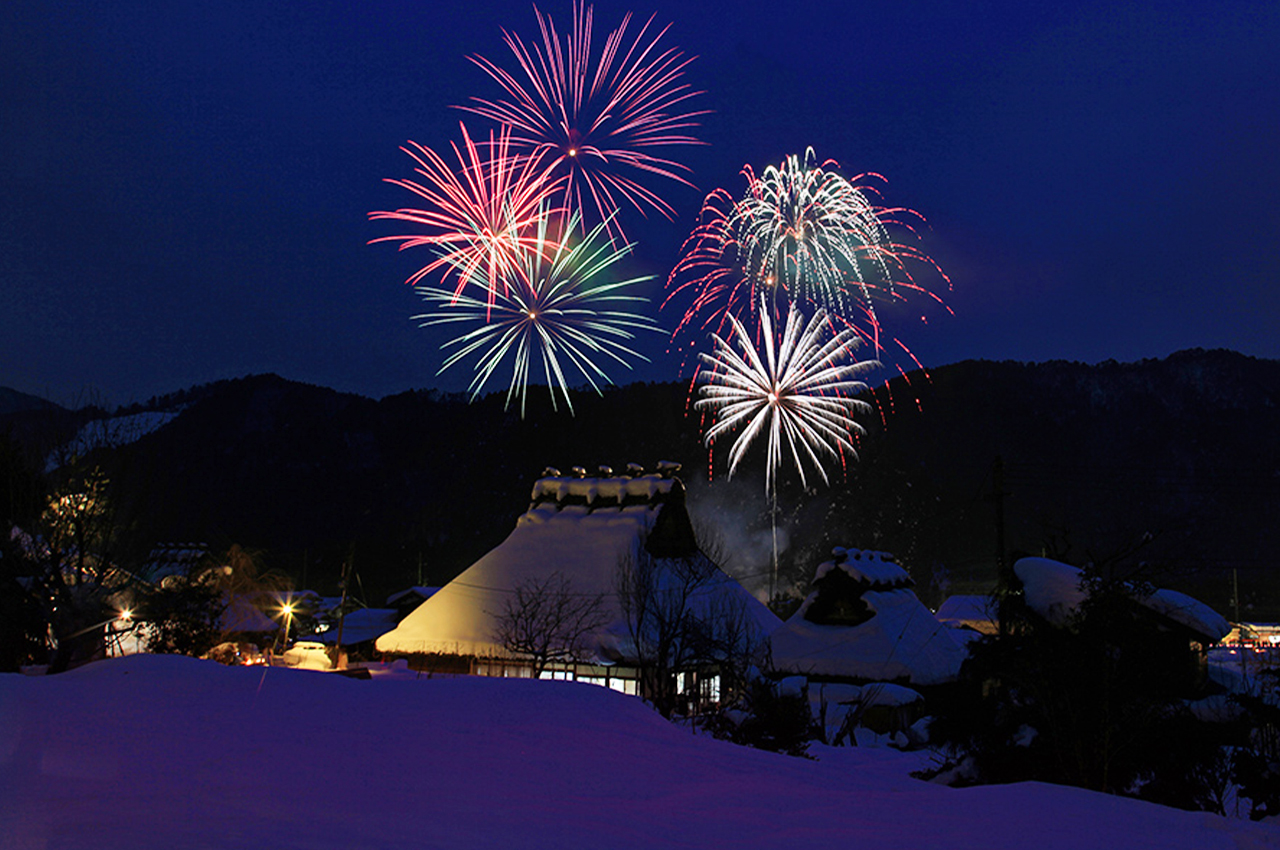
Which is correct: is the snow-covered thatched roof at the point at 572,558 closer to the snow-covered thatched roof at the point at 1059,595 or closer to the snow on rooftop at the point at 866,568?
the snow on rooftop at the point at 866,568

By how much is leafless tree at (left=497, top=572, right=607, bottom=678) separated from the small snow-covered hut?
22 centimetres

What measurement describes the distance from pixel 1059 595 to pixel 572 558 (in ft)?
66.6

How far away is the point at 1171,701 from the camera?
1133 centimetres

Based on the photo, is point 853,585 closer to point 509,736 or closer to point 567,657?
point 567,657

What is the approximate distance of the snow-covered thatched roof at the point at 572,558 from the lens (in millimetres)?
28859

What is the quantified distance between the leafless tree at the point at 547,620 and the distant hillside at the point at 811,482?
71862 millimetres

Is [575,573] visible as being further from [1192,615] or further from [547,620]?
[1192,615]

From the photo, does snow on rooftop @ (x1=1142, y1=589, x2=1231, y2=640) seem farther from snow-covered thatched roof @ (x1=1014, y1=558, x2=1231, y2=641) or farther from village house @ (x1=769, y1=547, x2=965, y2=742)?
village house @ (x1=769, y1=547, x2=965, y2=742)

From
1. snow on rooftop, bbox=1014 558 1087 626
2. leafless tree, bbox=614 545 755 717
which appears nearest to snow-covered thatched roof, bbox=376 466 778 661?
leafless tree, bbox=614 545 755 717

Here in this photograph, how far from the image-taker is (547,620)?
27.4 m

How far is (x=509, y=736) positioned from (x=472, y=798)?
276 cm

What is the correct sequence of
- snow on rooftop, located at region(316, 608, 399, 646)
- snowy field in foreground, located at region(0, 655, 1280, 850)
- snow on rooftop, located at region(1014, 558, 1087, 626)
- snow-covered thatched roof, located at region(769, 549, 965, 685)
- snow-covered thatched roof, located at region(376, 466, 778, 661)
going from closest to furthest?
snowy field in foreground, located at region(0, 655, 1280, 850), snow on rooftop, located at region(1014, 558, 1087, 626), snow-covered thatched roof, located at region(376, 466, 778, 661), snow-covered thatched roof, located at region(769, 549, 965, 685), snow on rooftop, located at region(316, 608, 399, 646)

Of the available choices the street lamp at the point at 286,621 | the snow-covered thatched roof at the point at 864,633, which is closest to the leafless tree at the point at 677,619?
the snow-covered thatched roof at the point at 864,633

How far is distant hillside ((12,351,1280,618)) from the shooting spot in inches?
4188
